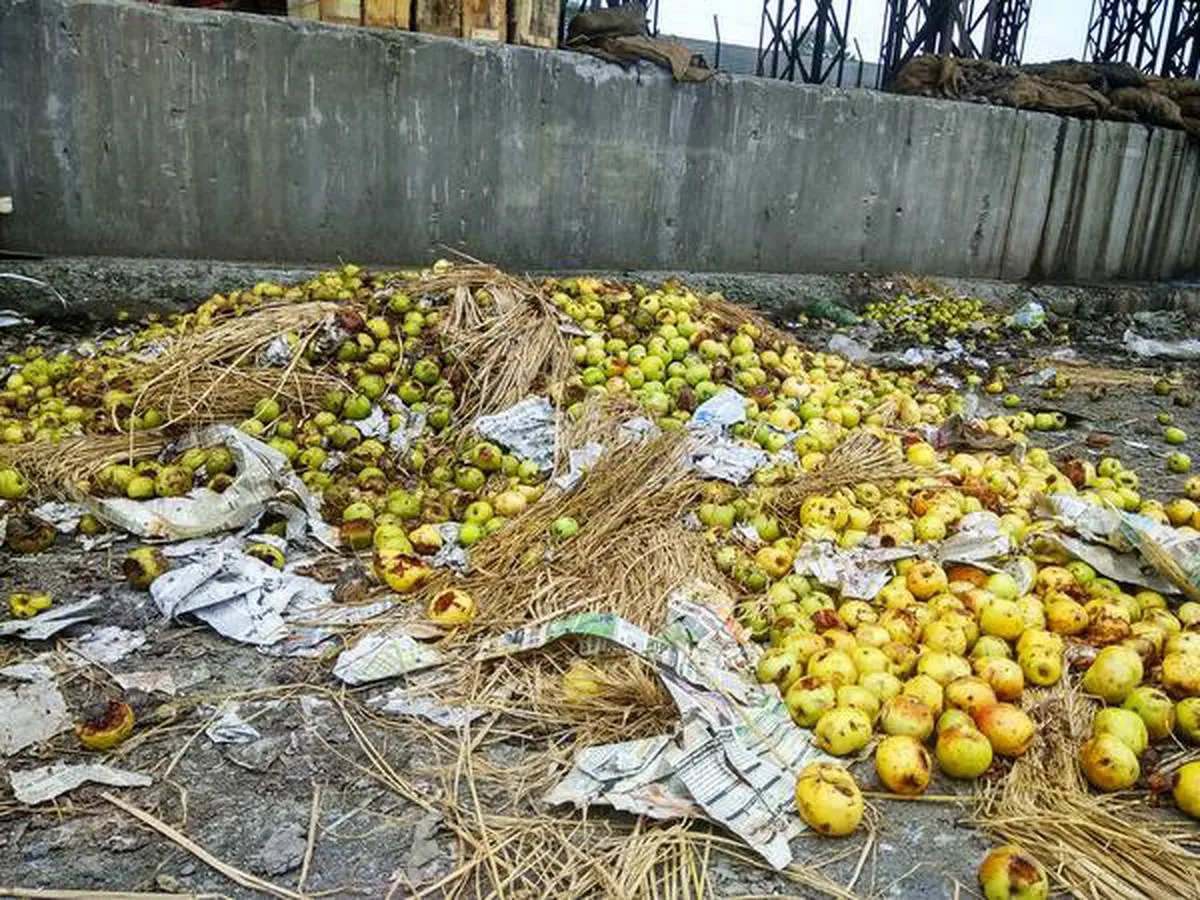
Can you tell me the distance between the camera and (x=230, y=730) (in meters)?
2.42

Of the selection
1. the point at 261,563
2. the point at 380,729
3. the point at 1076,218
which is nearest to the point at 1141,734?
the point at 380,729

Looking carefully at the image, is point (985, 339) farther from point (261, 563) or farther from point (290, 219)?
point (261, 563)

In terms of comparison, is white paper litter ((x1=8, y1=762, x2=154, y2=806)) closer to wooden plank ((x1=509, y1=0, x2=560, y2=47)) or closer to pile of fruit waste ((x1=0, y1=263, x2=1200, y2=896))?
pile of fruit waste ((x1=0, y1=263, x2=1200, y2=896))

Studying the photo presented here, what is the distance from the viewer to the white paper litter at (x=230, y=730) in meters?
2.39

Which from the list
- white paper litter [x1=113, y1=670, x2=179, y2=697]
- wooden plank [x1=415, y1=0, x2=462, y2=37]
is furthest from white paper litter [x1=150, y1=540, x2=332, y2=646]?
wooden plank [x1=415, y1=0, x2=462, y2=37]

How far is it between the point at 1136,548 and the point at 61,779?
3.30 metres

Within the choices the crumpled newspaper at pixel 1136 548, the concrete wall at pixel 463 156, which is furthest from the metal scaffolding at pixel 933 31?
the crumpled newspaper at pixel 1136 548

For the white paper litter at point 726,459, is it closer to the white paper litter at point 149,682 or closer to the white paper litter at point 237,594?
the white paper litter at point 237,594

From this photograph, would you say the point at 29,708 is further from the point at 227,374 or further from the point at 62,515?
the point at 227,374

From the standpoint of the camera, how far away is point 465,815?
7.11ft

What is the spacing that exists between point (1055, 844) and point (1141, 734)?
51 cm

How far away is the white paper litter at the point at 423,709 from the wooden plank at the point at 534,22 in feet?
17.8

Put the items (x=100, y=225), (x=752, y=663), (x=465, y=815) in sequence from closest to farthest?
1. (x=465, y=815)
2. (x=752, y=663)
3. (x=100, y=225)

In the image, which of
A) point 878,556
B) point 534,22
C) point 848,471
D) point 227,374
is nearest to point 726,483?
point 848,471
